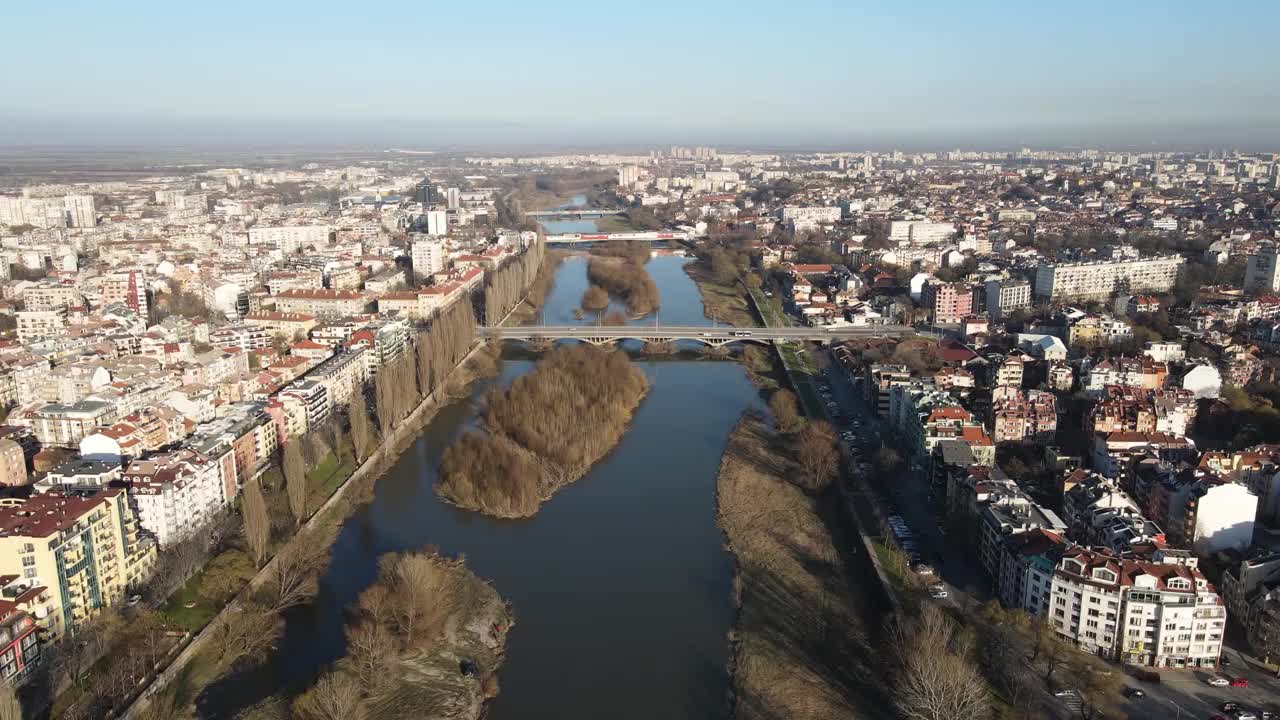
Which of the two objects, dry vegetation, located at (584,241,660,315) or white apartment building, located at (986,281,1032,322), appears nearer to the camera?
white apartment building, located at (986,281,1032,322)

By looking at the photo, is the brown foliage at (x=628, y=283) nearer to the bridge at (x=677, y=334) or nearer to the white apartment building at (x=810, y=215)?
the bridge at (x=677, y=334)

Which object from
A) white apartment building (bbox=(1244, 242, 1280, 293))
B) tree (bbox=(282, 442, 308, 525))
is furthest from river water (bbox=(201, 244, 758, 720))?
white apartment building (bbox=(1244, 242, 1280, 293))

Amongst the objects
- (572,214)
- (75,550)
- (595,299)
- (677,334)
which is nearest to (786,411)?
(677,334)

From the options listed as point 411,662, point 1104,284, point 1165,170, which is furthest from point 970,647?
point 1165,170

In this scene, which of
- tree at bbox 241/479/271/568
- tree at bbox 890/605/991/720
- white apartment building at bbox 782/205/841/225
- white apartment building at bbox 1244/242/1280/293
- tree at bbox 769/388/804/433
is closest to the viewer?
tree at bbox 890/605/991/720

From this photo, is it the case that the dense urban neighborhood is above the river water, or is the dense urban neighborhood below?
above

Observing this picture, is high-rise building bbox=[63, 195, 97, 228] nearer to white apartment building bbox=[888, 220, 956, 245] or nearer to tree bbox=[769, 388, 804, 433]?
white apartment building bbox=[888, 220, 956, 245]

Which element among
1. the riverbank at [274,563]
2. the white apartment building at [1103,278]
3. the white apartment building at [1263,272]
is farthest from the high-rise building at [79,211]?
the white apartment building at [1263,272]
